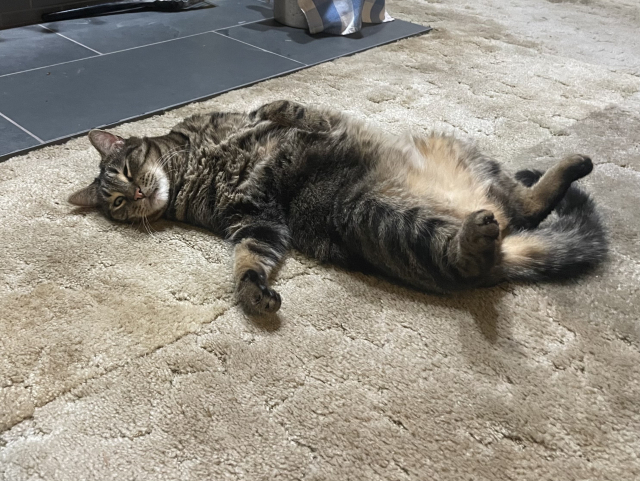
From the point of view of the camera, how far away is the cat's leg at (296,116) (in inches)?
65.6

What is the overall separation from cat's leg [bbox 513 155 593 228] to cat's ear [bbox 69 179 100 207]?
128cm

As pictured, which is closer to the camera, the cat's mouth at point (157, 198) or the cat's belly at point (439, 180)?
the cat's belly at point (439, 180)

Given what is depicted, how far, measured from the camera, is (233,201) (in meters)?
1.60

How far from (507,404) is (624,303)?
486mm

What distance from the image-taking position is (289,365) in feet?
3.91

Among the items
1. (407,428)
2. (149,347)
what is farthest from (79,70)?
(407,428)

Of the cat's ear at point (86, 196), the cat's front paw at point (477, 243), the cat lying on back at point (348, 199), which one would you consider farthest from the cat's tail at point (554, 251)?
the cat's ear at point (86, 196)

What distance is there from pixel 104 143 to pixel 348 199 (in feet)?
2.86

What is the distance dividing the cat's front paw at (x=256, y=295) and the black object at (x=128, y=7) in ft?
9.31

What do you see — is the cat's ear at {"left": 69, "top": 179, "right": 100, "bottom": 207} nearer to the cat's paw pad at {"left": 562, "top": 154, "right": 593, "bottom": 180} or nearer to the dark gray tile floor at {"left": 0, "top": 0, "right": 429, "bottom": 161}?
the dark gray tile floor at {"left": 0, "top": 0, "right": 429, "bottom": 161}

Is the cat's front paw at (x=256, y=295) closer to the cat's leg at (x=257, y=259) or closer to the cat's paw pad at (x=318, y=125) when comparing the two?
the cat's leg at (x=257, y=259)

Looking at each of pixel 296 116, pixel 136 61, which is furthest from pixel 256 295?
pixel 136 61

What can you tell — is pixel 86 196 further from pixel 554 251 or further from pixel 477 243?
pixel 554 251

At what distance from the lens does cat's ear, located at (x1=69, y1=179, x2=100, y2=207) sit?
5.47 ft
